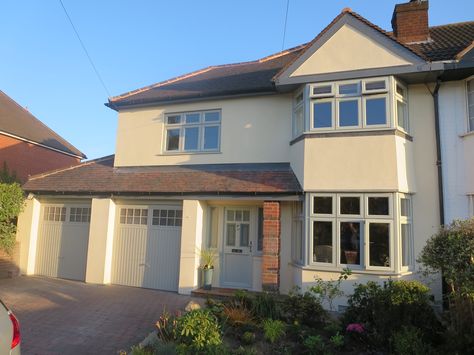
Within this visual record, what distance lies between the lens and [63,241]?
12375mm

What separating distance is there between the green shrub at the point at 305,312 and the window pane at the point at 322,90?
17.7 feet

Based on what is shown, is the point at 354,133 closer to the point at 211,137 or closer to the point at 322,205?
the point at 322,205

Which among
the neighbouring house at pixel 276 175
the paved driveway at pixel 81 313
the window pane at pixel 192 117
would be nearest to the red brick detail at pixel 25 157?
the neighbouring house at pixel 276 175

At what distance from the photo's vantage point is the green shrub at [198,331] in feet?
17.4

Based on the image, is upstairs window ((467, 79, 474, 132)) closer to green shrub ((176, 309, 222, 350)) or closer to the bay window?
the bay window

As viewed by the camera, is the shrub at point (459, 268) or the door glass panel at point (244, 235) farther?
the door glass panel at point (244, 235)

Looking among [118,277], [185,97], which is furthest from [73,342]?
[185,97]

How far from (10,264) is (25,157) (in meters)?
10.4

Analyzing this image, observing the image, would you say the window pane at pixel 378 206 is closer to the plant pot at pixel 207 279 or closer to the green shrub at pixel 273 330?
the green shrub at pixel 273 330

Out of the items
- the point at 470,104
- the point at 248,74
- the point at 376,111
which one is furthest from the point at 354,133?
the point at 248,74

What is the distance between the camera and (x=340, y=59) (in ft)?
31.7

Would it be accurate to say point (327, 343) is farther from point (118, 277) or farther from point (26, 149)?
point (26, 149)

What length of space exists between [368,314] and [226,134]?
673cm

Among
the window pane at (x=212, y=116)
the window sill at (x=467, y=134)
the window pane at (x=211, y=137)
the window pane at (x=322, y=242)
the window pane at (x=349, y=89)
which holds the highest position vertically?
the window pane at (x=349, y=89)
